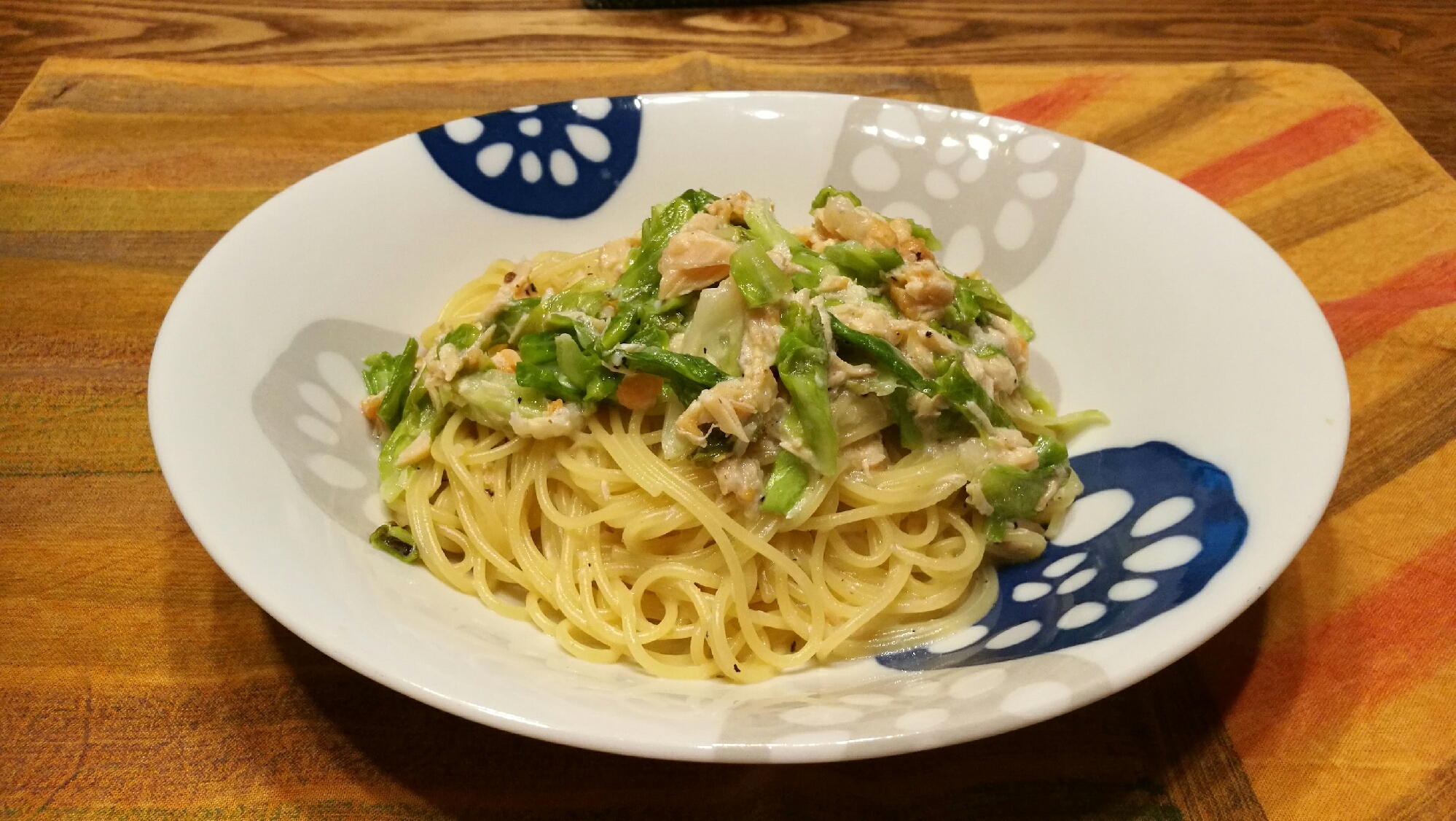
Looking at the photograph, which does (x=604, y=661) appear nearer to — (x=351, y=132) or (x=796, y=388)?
(x=796, y=388)

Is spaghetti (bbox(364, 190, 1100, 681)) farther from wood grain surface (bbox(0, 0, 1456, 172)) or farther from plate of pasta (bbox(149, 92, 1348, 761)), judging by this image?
wood grain surface (bbox(0, 0, 1456, 172))

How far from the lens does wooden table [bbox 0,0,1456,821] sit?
7.10 feet

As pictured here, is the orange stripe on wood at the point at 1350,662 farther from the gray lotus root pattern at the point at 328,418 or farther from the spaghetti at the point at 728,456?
the gray lotus root pattern at the point at 328,418

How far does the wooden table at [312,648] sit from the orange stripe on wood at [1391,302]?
0.04 feet

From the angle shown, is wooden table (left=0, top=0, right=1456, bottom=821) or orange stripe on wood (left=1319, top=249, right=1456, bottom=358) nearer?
wooden table (left=0, top=0, right=1456, bottom=821)

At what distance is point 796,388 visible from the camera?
2.46 m

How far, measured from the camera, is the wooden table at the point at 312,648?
2164 mm

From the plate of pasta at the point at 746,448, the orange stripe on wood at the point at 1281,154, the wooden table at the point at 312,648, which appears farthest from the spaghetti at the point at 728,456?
the orange stripe on wood at the point at 1281,154

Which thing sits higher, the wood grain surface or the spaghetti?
the wood grain surface

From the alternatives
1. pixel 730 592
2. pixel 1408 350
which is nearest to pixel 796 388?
pixel 730 592

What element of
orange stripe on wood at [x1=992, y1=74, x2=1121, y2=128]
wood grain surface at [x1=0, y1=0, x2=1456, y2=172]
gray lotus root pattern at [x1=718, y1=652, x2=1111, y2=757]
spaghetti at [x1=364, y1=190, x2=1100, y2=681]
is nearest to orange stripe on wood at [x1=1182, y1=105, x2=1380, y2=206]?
orange stripe on wood at [x1=992, y1=74, x2=1121, y2=128]

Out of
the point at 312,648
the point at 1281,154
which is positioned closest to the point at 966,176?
the point at 1281,154

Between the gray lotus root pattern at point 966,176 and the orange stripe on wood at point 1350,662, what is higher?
the gray lotus root pattern at point 966,176

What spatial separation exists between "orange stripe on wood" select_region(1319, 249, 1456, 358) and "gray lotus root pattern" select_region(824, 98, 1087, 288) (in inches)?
49.0
